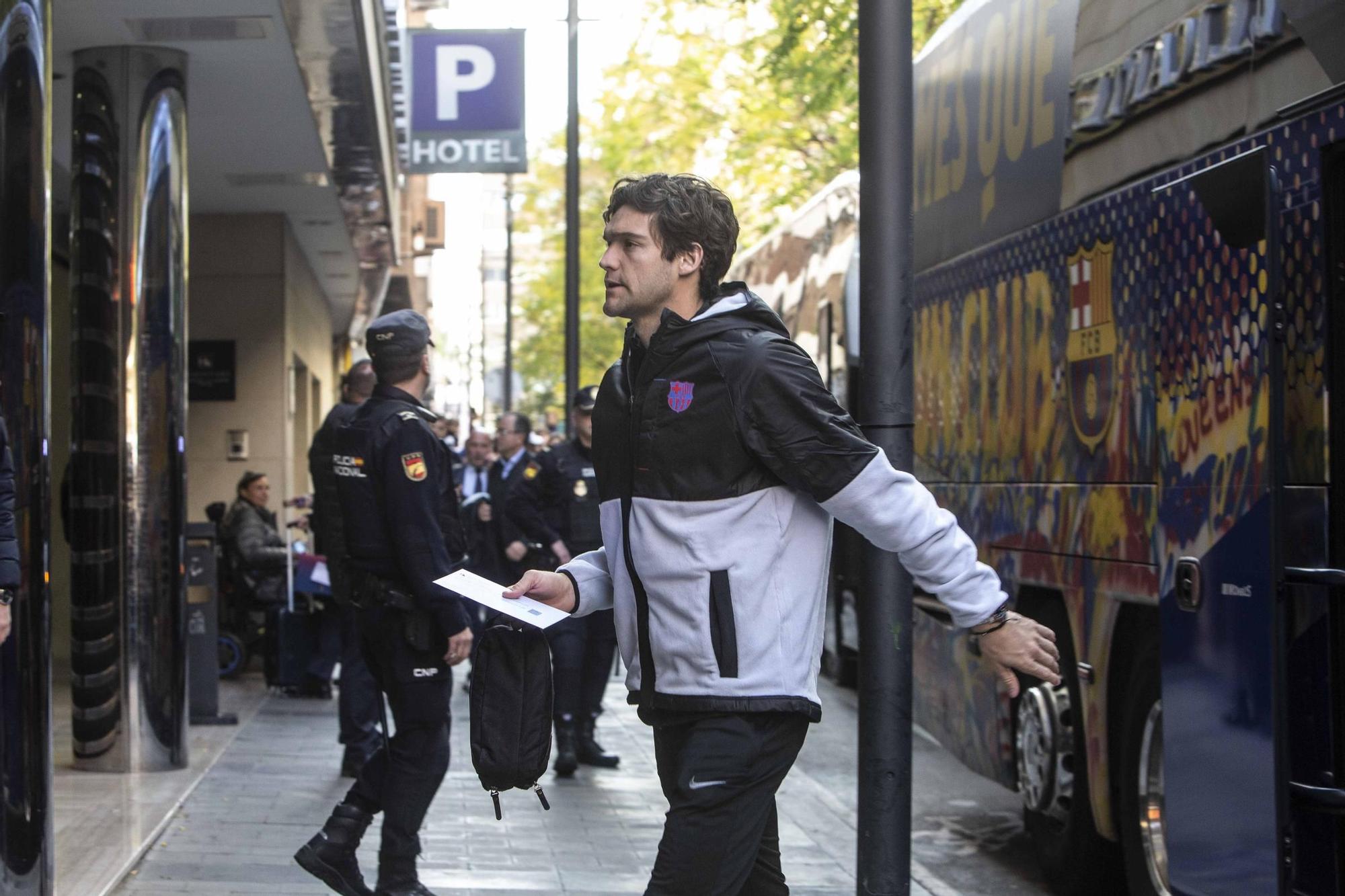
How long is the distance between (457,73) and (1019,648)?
1286cm

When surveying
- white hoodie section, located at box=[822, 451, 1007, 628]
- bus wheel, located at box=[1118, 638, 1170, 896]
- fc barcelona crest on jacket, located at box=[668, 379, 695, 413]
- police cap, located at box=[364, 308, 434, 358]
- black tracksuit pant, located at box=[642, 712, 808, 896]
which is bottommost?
bus wheel, located at box=[1118, 638, 1170, 896]

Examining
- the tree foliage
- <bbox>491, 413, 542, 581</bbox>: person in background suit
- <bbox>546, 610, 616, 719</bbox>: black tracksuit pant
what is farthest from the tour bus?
the tree foliage

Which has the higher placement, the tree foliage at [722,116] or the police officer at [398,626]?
the tree foliage at [722,116]

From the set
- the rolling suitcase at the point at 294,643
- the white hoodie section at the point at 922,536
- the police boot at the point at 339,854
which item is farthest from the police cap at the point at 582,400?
the white hoodie section at the point at 922,536

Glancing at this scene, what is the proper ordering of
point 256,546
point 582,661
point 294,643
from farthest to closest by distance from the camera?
point 256,546 → point 294,643 → point 582,661

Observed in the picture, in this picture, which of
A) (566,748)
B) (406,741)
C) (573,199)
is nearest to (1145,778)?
(406,741)

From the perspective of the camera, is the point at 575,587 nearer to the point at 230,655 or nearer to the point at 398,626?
the point at 398,626

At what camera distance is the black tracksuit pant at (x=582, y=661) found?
376 inches

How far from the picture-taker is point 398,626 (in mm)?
6066

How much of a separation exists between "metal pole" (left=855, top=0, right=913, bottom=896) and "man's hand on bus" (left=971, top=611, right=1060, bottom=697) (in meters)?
1.21

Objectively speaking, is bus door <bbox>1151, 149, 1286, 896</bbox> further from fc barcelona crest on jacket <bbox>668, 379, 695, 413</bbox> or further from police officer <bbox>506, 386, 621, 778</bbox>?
police officer <bbox>506, 386, 621, 778</bbox>

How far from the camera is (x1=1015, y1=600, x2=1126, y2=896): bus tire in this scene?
6793 millimetres

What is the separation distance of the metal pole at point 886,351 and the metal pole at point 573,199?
43.5ft

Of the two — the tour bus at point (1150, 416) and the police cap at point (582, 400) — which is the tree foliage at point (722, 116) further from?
the tour bus at point (1150, 416)
